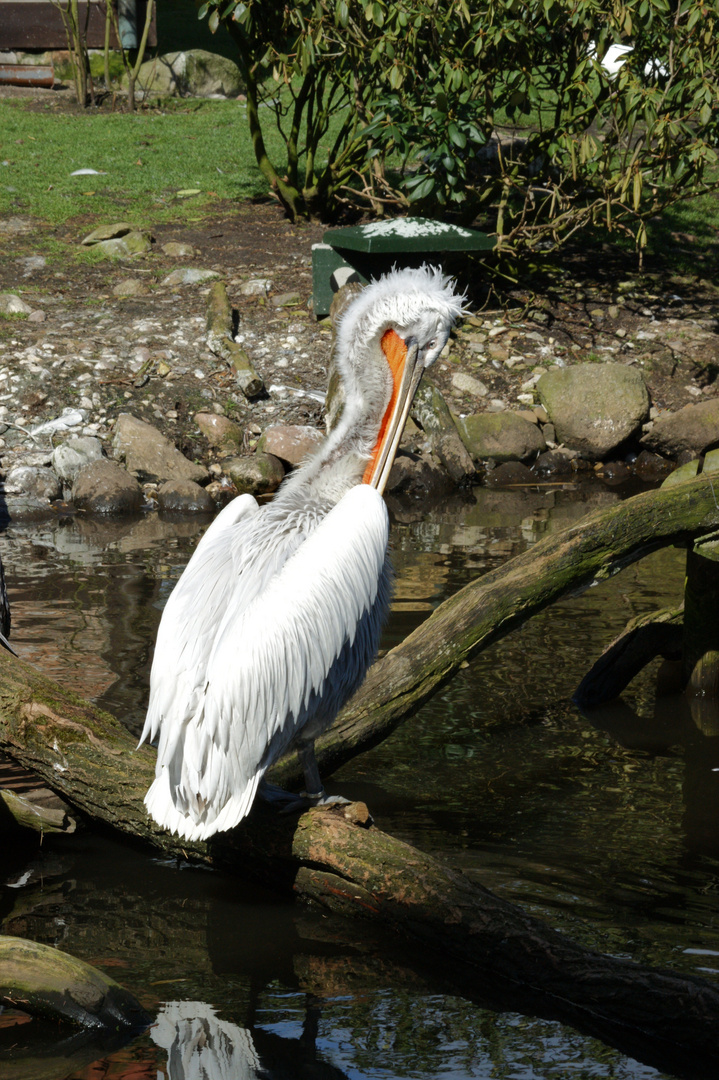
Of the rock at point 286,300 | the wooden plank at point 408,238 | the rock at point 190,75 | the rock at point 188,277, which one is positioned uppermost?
the rock at point 190,75

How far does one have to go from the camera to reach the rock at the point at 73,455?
7.27 meters

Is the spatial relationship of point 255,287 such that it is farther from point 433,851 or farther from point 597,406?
point 433,851

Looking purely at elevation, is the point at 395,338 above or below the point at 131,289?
above

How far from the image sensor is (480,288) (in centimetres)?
937

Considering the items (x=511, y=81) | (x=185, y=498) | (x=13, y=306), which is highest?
(x=511, y=81)

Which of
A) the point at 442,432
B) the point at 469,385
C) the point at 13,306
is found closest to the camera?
the point at 442,432

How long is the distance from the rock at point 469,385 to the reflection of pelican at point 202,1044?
21.0 feet

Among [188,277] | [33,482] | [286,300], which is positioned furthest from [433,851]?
[188,277]

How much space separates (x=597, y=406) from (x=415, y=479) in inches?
59.6

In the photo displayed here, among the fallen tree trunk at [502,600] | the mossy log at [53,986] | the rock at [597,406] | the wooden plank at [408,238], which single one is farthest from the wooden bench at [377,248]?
the mossy log at [53,986]

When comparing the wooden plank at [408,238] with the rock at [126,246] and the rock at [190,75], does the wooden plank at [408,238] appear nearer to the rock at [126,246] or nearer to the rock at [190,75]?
the rock at [126,246]

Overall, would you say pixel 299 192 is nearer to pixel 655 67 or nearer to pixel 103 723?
pixel 655 67

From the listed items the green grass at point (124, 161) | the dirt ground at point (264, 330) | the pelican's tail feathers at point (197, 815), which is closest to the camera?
the pelican's tail feathers at point (197, 815)

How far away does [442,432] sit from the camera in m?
7.67
